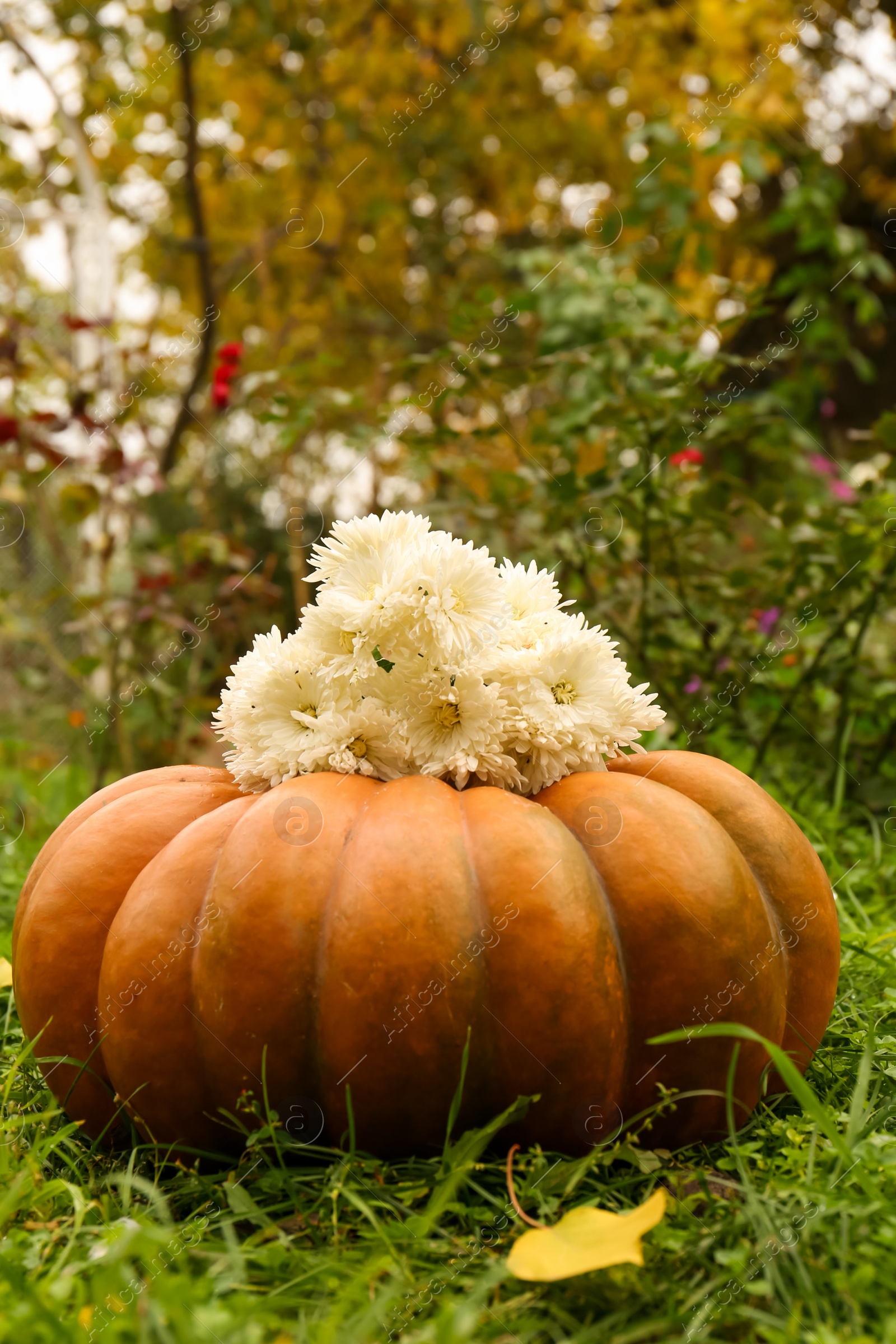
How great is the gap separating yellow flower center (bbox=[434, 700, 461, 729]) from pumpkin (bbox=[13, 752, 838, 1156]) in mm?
103

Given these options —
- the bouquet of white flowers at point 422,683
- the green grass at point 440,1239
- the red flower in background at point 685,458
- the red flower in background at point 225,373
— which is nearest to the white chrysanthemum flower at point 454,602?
the bouquet of white flowers at point 422,683

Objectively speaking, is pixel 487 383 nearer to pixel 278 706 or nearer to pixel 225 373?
pixel 225 373

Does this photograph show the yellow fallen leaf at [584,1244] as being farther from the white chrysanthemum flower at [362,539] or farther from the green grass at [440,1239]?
the white chrysanthemum flower at [362,539]

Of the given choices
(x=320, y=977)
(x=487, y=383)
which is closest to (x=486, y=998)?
(x=320, y=977)

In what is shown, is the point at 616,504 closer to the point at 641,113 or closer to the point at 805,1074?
the point at 805,1074

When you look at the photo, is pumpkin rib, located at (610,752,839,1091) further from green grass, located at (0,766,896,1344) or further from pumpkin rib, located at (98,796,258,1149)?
pumpkin rib, located at (98,796,258,1149)

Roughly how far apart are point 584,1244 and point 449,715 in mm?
740

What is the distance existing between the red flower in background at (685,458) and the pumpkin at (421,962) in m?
1.47

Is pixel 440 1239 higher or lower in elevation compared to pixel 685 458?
lower

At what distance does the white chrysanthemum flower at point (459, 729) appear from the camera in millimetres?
1546

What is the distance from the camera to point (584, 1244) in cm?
113

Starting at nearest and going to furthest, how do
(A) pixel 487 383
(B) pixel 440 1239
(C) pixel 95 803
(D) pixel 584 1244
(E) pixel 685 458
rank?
(D) pixel 584 1244, (B) pixel 440 1239, (C) pixel 95 803, (E) pixel 685 458, (A) pixel 487 383

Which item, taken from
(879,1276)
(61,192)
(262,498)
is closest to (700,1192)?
(879,1276)

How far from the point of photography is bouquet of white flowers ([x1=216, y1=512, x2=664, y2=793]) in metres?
1.54
